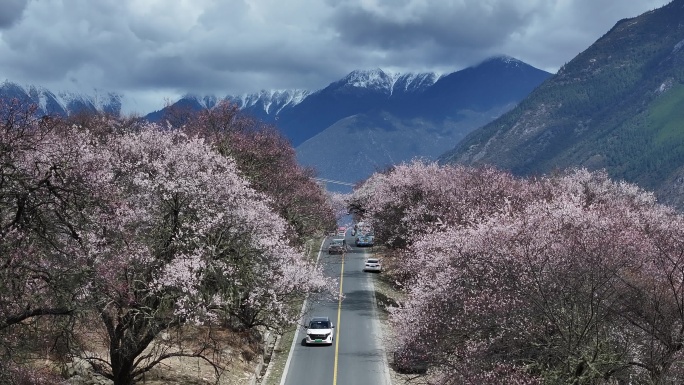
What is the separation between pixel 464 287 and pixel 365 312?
24829 mm

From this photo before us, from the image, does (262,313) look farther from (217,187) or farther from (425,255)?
(217,187)

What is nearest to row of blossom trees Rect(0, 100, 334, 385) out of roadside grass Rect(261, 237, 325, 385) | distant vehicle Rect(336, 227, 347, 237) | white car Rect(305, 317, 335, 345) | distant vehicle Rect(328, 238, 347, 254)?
roadside grass Rect(261, 237, 325, 385)

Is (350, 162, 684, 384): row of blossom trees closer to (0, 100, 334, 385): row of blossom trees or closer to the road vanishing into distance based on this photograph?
the road vanishing into distance

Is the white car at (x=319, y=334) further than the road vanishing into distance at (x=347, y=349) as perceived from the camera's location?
Yes

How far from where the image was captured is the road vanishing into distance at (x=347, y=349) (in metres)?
32.8

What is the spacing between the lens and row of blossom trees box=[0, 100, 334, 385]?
12.9 metres

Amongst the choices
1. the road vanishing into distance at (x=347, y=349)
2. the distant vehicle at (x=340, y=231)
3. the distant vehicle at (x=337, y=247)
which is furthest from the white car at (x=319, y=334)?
the distant vehicle at (x=340, y=231)

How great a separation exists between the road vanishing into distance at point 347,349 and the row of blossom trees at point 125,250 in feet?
9.64

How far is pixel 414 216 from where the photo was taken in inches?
2156

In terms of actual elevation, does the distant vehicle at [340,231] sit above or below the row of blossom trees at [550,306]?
above

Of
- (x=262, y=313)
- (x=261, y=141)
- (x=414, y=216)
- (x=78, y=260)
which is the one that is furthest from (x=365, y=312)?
(x=78, y=260)

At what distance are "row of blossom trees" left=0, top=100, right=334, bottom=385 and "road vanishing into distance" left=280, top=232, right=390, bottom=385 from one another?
294cm

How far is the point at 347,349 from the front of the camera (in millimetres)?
39000

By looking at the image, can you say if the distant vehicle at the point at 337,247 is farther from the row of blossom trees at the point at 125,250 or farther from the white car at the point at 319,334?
the row of blossom trees at the point at 125,250
